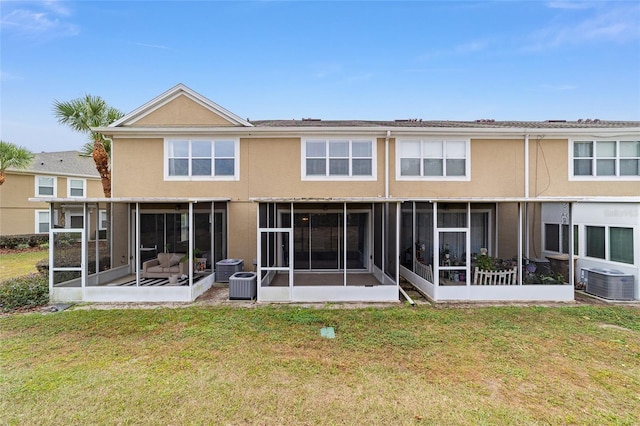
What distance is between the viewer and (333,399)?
3.98 m

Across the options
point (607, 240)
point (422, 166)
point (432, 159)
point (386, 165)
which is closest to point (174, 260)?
point (386, 165)

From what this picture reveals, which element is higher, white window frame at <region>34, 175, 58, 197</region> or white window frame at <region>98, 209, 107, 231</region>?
white window frame at <region>34, 175, 58, 197</region>

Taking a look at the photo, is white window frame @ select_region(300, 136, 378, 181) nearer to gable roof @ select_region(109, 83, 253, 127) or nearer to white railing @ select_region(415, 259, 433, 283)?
gable roof @ select_region(109, 83, 253, 127)

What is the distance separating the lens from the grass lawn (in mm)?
3711

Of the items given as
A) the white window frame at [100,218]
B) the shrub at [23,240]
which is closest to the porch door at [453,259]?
the white window frame at [100,218]

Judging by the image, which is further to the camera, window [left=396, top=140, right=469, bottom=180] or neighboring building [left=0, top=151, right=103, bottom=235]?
neighboring building [left=0, top=151, right=103, bottom=235]

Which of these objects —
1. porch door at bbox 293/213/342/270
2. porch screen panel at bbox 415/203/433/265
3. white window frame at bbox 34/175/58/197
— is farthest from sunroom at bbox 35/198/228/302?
white window frame at bbox 34/175/58/197

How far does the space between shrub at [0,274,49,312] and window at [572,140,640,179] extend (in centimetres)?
1860

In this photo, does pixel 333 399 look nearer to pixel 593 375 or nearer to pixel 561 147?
pixel 593 375

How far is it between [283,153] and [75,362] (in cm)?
848

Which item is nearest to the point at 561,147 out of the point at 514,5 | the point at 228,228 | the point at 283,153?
the point at 514,5

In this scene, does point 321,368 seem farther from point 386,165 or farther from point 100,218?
point 100,218

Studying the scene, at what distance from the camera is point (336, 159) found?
1138cm

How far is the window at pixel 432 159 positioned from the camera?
11469 mm
